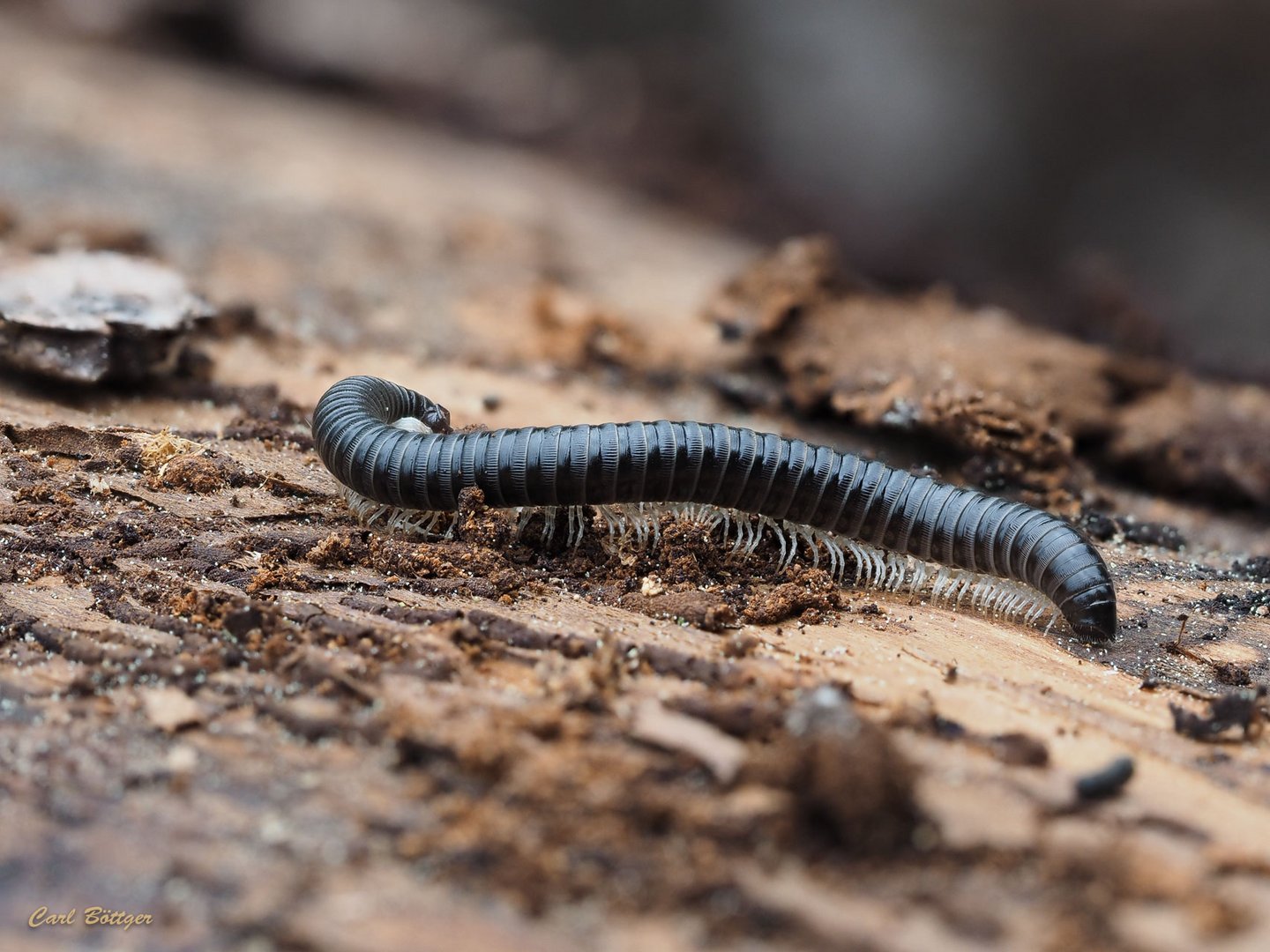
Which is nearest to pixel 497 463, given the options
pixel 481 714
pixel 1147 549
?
pixel 481 714

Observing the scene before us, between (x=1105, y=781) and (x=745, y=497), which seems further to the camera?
(x=745, y=497)

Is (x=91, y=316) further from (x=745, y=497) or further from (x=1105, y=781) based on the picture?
(x=1105, y=781)

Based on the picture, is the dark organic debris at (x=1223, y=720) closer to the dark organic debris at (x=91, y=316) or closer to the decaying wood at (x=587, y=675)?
the decaying wood at (x=587, y=675)

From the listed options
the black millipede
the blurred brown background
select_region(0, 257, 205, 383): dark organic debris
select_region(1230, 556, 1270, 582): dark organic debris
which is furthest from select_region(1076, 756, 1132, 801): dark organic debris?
the blurred brown background

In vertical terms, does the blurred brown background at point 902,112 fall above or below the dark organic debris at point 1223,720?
above

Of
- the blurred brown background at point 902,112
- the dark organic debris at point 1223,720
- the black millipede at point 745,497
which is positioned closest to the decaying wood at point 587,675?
the dark organic debris at point 1223,720

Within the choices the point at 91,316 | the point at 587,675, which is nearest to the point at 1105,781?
the point at 587,675

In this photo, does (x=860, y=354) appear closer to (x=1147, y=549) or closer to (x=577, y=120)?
(x=1147, y=549)
